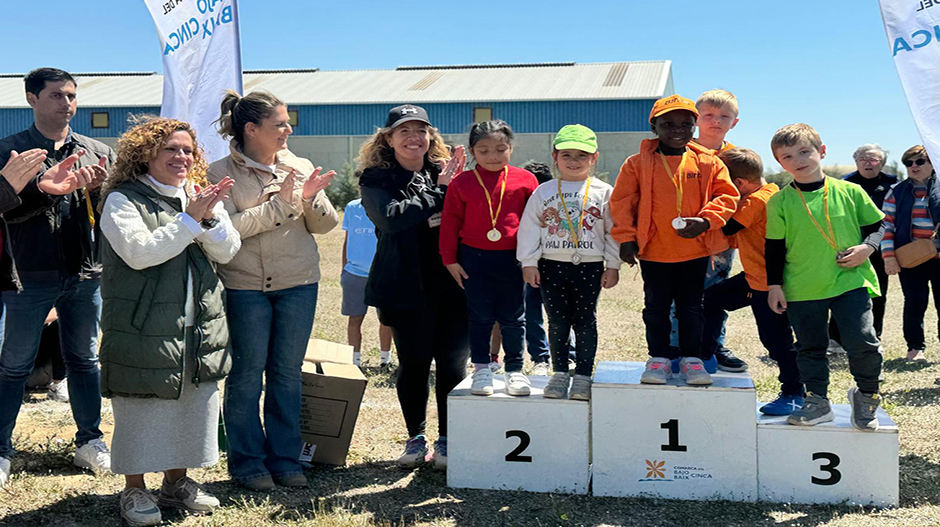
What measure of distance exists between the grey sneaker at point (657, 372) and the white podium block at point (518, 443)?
35 cm

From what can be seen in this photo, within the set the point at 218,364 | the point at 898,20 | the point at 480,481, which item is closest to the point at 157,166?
the point at 218,364

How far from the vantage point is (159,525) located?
12.7 ft

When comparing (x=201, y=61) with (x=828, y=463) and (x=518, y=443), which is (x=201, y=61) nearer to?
(x=518, y=443)

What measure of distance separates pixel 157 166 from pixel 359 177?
3.83 ft

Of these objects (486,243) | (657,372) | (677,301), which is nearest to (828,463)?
(657,372)

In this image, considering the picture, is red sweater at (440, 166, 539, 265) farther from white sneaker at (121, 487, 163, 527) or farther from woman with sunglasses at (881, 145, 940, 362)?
woman with sunglasses at (881, 145, 940, 362)

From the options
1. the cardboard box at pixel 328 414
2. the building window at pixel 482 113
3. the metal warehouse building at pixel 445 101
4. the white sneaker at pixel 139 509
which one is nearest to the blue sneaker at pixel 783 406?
the cardboard box at pixel 328 414

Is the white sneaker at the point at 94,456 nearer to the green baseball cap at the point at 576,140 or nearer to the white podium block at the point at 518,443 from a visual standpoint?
the white podium block at the point at 518,443

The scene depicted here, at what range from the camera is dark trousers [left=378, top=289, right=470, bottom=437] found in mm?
4625

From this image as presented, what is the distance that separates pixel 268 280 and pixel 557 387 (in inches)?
62.6

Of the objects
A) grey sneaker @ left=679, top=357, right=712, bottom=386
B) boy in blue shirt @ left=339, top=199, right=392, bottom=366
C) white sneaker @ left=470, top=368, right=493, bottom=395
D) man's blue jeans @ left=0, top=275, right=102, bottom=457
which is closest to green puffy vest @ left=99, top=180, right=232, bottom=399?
man's blue jeans @ left=0, top=275, right=102, bottom=457

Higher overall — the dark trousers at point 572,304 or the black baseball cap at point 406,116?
the black baseball cap at point 406,116

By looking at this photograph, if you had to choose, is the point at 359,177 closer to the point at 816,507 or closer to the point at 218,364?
the point at 218,364

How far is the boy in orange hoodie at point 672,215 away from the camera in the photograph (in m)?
4.27
